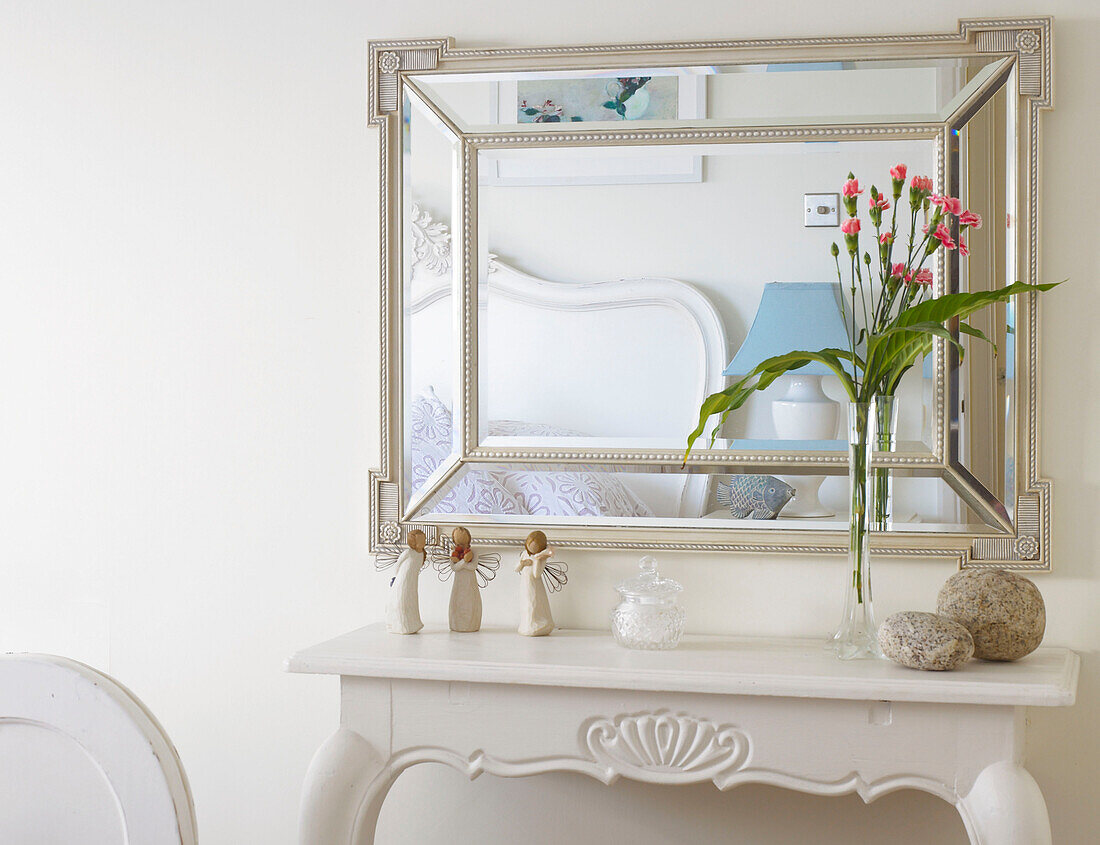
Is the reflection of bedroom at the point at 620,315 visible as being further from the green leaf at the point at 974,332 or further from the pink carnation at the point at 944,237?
the pink carnation at the point at 944,237

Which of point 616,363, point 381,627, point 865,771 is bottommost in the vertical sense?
point 865,771

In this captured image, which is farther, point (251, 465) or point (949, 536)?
point (251, 465)

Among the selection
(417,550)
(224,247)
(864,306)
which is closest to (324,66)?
(224,247)

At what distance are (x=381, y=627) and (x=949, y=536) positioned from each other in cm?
96

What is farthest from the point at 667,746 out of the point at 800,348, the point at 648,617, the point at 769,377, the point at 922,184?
the point at 922,184

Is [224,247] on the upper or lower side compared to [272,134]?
lower

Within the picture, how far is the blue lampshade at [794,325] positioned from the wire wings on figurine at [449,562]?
524 mm

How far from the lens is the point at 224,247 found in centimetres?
193

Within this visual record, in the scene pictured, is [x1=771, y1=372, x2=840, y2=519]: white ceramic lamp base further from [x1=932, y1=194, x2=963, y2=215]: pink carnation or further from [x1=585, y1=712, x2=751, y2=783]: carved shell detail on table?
[x1=585, y1=712, x2=751, y2=783]: carved shell detail on table

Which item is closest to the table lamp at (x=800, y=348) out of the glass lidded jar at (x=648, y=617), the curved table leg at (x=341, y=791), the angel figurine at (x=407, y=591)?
the glass lidded jar at (x=648, y=617)

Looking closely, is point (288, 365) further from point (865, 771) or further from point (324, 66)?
point (865, 771)

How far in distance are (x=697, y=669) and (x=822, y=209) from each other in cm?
79

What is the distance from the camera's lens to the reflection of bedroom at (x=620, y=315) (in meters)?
1.75

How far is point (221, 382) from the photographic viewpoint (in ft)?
6.35
